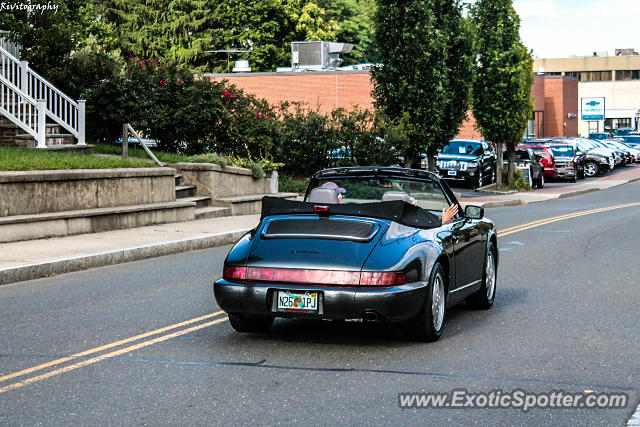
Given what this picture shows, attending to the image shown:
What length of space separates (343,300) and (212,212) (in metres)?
14.5

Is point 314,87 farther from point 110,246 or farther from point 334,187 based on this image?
point 334,187

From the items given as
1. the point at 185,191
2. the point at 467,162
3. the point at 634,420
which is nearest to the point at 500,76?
the point at 467,162

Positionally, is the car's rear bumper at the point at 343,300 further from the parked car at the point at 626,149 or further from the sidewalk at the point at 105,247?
A: the parked car at the point at 626,149

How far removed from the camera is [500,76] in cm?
3991

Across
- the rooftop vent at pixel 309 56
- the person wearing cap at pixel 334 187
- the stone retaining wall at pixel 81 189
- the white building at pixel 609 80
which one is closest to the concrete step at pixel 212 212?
the stone retaining wall at pixel 81 189

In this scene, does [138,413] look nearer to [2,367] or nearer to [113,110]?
[2,367]

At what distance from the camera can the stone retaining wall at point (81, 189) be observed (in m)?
16.3

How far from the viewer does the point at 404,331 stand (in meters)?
8.20

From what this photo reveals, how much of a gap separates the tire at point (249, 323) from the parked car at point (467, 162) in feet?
105

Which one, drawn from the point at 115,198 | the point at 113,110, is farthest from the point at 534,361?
the point at 113,110

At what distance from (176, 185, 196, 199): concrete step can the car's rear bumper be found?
14336 mm

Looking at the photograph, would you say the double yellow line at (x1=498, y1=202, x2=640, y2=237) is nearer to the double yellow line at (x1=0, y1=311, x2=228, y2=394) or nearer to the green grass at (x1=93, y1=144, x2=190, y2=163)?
the green grass at (x1=93, y1=144, x2=190, y2=163)

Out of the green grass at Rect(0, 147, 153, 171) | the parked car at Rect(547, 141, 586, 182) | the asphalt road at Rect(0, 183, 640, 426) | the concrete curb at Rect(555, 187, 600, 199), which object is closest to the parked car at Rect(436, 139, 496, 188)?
the concrete curb at Rect(555, 187, 600, 199)

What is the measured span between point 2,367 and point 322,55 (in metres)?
53.0
